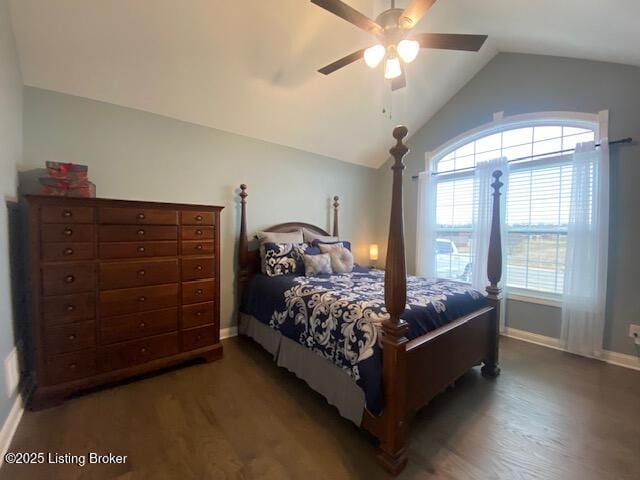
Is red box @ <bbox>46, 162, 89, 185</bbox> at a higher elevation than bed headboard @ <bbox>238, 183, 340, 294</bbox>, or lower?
higher

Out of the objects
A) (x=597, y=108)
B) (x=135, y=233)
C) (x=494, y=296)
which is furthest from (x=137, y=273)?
(x=597, y=108)

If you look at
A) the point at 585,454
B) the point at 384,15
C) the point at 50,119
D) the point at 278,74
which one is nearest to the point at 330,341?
the point at 585,454

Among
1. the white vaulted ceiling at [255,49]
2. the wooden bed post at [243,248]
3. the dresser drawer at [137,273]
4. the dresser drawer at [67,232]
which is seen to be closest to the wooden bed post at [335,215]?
the white vaulted ceiling at [255,49]

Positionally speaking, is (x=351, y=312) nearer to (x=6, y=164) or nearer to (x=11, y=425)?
(x=11, y=425)

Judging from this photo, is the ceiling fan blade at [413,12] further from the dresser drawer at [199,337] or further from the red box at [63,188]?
the dresser drawer at [199,337]

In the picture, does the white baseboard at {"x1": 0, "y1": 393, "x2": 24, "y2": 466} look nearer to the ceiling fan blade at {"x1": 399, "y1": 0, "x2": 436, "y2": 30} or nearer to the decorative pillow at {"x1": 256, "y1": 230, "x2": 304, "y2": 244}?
the decorative pillow at {"x1": 256, "y1": 230, "x2": 304, "y2": 244}

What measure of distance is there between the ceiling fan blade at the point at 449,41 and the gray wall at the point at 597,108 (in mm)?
1714

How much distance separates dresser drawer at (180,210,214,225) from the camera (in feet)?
7.50

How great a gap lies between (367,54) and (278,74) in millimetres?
1106

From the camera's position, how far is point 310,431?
5.44 feet

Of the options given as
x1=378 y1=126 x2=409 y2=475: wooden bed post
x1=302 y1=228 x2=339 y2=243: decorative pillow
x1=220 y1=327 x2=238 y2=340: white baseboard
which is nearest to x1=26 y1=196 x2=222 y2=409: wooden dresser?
x1=220 y1=327 x2=238 y2=340: white baseboard

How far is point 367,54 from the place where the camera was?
6.27ft

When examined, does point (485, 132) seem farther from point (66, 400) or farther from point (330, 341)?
point (66, 400)

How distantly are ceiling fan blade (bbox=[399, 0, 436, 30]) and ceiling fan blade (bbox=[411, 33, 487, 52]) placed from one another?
132mm
